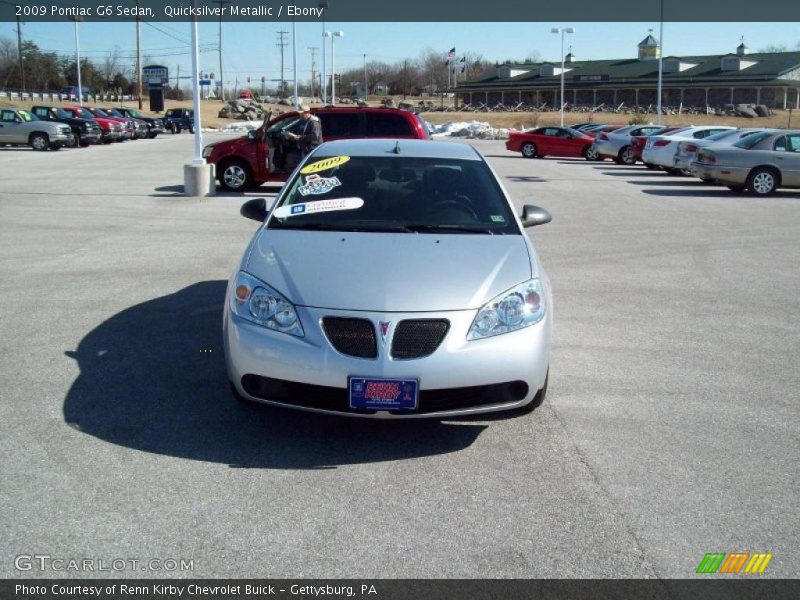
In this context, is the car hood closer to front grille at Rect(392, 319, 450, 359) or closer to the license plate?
front grille at Rect(392, 319, 450, 359)

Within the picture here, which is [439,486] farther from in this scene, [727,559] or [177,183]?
[177,183]

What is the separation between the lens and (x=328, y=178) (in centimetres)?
616

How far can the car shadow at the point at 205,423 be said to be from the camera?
459 cm

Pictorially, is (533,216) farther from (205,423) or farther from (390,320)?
(205,423)

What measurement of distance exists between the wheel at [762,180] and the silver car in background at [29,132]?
85.8 ft

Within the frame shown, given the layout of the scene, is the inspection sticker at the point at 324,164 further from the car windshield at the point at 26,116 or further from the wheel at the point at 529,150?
the car windshield at the point at 26,116

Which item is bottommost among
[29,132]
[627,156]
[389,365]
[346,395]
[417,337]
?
[346,395]

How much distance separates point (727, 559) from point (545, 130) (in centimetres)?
3430

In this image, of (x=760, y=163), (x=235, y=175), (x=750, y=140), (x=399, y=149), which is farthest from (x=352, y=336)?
(x=750, y=140)

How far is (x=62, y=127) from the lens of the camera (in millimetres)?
34125

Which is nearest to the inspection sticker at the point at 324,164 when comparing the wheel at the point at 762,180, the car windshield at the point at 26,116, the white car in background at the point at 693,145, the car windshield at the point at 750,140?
the wheel at the point at 762,180

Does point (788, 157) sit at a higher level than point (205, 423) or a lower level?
higher

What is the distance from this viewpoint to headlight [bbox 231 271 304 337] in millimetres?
4523

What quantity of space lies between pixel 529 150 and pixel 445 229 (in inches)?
1263
